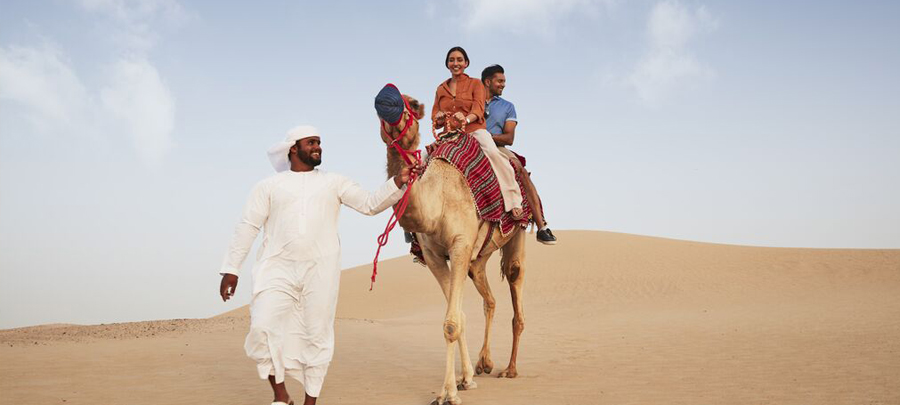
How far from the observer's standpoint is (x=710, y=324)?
14.8m

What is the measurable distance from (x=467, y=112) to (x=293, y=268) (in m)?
2.51

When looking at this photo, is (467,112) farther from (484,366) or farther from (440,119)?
(484,366)

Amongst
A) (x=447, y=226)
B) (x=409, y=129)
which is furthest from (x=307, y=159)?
(x=447, y=226)

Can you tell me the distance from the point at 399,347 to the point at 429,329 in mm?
4541

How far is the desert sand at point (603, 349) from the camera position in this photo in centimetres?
712

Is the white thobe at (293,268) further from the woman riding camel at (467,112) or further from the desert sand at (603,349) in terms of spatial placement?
the desert sand at (603,349)

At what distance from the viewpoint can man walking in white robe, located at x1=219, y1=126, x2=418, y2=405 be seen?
491 cm

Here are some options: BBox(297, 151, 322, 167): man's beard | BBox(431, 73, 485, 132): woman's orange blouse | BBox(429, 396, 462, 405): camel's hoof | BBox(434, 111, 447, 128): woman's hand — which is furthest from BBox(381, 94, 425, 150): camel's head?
BBox(429, 396, 462, 405): camel's hoof

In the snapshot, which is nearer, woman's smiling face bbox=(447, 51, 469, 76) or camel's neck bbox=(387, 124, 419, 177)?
camel's neck bbox=(387, 124, 419, 177)

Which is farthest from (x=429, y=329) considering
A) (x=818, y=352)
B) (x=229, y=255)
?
(x=229, y=255)

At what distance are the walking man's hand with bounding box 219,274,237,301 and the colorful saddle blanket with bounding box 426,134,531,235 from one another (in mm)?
2065

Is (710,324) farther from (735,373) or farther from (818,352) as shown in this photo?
(735,373)

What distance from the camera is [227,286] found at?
15.8ft

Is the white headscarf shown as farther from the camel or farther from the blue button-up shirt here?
the blue button-up shirt
